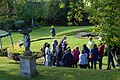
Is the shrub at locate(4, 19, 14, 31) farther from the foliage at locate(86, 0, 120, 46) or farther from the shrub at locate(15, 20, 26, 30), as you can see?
the foliage at locate(86, 0, 120, 46)

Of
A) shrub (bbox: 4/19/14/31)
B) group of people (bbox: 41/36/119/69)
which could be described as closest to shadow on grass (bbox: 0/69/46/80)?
group of people (bbox: 41/36/119/69)

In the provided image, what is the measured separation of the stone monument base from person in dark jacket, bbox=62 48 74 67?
305 centimetres

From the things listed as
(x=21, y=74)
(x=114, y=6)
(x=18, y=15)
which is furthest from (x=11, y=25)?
(x=114, y=6)

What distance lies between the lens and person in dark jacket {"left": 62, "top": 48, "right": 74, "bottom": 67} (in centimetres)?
1545

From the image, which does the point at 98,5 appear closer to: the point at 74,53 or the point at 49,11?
the point at 74,53

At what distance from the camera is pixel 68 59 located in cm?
1561

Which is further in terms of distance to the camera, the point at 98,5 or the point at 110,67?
the point at 110,67

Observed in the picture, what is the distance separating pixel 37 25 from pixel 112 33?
47.6m

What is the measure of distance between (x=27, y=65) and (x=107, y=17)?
428cm

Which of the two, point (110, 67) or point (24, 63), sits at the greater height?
point (24, 63)

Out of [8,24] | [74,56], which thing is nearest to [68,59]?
[74,56]

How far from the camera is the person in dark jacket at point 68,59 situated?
608 inches

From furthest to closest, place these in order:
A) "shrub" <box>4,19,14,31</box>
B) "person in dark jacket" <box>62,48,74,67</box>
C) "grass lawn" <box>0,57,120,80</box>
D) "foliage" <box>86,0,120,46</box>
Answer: "shrub" <box>4,19,14,31</box>, "person in dark jacket" <box>62,48,74,67</box>, "grass lawn" <box>0,57,120,80</box>, "foliage" <box>86,0,120,46</box>

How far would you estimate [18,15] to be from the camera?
53531mm
